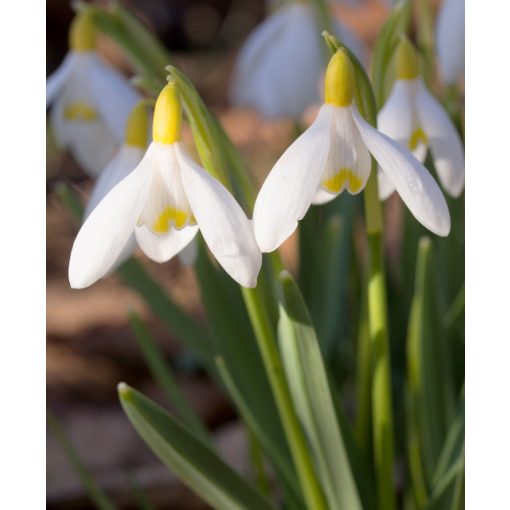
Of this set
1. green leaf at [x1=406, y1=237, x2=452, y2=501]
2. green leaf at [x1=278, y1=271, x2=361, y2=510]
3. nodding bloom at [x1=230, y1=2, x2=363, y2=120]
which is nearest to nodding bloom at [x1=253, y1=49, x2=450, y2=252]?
green leaf at [x1=278, y1=271, x2=361, y2=510]

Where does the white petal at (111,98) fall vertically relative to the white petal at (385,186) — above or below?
above

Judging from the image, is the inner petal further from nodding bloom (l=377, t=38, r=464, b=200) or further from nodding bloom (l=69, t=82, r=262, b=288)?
nodding bloom (l=377, t=38, r=464, b=200)

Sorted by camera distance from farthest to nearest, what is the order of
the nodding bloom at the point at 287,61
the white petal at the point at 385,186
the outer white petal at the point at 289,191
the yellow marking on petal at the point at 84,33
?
the nodding bloom at the point at 287,61
the yellow marking on petal at the point at 84,33
the white petal at the point at 385,186
the outer white petal at the point at 289,191

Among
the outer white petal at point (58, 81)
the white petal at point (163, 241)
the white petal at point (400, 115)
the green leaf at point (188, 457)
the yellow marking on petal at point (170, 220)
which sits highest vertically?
the outer white petal at point (58, 81)

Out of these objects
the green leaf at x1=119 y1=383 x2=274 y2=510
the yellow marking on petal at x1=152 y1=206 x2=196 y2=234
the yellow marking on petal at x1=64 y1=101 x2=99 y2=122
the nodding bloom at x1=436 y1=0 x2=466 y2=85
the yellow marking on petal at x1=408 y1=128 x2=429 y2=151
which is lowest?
the green leaf at x1=119 y1=383 x2=274 y2=510

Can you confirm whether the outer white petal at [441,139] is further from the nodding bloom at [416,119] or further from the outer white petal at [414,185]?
the outer white petal at [414,185]

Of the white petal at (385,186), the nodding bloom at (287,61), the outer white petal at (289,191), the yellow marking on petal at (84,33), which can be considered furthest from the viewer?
the nodding bloom at (287,61)

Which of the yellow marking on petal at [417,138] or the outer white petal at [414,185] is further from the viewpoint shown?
the yellow marking on petal at [417,138]

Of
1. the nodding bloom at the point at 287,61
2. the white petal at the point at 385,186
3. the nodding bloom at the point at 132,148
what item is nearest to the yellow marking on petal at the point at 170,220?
the nodding bloom at the point at 132,148
